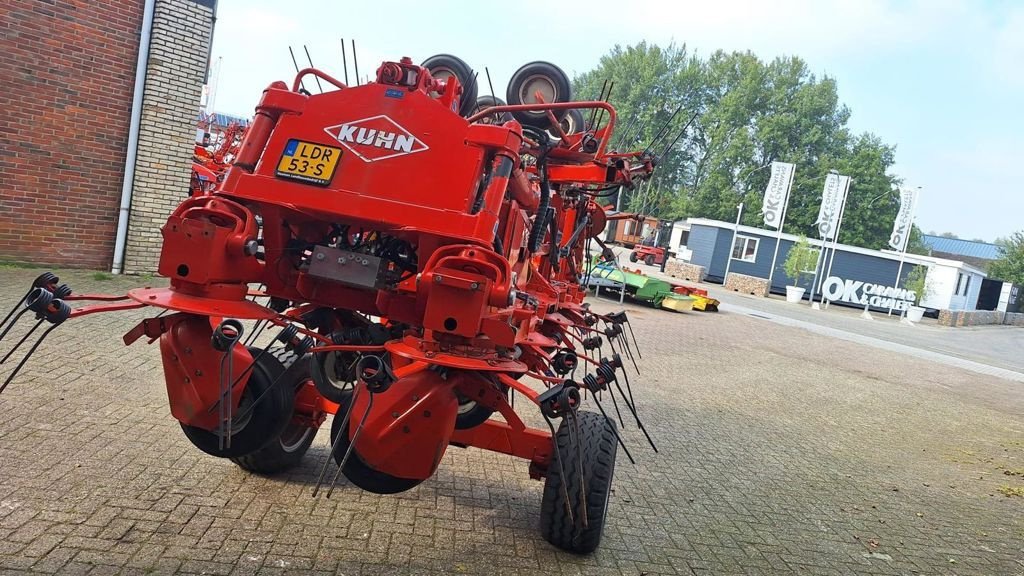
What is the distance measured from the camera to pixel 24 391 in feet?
16.1

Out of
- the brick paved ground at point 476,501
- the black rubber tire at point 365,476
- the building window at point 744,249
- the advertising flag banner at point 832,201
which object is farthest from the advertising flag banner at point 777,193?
the black rubber tire at point 365,476

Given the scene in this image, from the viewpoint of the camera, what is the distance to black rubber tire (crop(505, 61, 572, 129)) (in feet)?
18.8

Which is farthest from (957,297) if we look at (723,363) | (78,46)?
(78,46)

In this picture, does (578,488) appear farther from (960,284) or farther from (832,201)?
(960,284)

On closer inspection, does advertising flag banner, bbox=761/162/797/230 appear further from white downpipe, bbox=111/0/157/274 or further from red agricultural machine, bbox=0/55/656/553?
red agricultural machine, bbox=0/55/656/553

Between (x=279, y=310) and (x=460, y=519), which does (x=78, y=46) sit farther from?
(x=460, y=519)

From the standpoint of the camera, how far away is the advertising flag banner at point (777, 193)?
120 ft

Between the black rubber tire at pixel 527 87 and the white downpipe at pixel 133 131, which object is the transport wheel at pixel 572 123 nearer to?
the black rubber tire at pixel 527 87

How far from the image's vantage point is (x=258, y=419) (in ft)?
11.0

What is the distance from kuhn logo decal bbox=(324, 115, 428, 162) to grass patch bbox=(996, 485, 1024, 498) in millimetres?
6513

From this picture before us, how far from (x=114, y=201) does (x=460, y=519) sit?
26.3 feet

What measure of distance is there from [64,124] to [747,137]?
1979 inches

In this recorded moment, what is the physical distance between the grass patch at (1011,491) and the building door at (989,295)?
1574 inches

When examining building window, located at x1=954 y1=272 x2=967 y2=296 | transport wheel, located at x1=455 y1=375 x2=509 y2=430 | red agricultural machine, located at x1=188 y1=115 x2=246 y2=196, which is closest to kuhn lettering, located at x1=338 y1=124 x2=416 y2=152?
transport wheel, located at x1=455 y1=375 x2=509 y2=430
